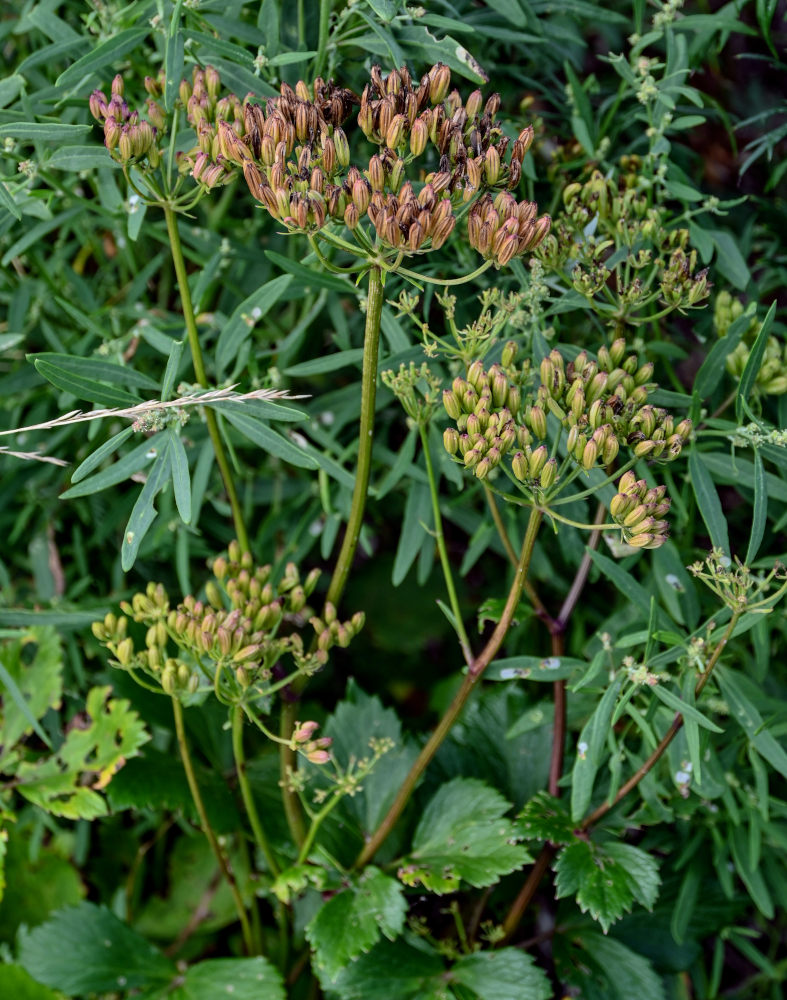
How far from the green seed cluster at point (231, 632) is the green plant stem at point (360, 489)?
0.05 m

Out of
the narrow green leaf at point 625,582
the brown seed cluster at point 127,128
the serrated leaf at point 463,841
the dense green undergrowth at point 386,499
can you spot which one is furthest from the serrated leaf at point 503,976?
the brown seed cluster at point 127,128

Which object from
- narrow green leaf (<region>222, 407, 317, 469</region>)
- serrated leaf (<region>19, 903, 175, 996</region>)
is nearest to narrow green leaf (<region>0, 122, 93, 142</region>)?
narrow green leaf (<region>222, 407, 317, 469</region>)

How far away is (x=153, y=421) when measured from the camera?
923 mm

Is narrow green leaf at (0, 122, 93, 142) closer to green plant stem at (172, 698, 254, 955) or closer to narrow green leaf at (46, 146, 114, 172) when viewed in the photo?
narrow green leaf at (46, 146, 114, 172)

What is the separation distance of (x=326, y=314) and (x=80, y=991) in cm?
107

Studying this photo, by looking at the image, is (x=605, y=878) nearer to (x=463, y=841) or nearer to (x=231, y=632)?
(x=463, y=841)

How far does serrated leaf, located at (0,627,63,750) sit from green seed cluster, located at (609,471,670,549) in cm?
90

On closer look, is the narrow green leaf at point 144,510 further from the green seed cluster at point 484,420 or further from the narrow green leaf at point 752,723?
the narrow green leaf at point 752,723

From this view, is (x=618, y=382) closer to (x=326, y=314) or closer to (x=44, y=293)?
(x=326, y=314)

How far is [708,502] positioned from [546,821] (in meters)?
0.42

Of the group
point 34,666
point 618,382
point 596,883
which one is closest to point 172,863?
point 34,666

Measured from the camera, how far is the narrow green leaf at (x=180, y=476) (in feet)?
2.94

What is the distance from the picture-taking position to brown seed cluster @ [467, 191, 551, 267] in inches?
33.2

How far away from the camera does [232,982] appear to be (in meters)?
1.23
